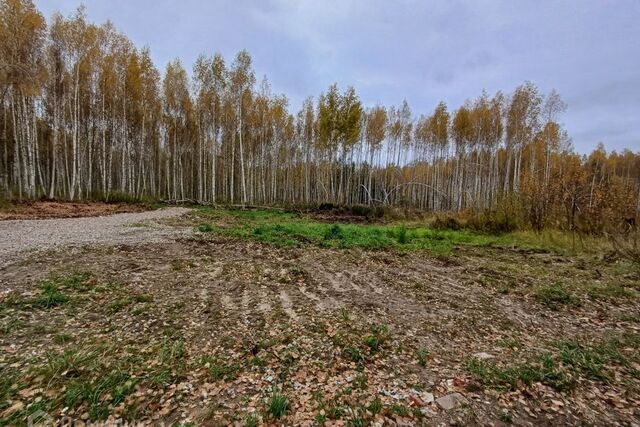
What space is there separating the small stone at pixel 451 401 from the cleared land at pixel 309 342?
2 cm

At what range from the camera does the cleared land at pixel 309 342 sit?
7.36 ft

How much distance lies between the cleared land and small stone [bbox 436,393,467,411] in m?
0.02

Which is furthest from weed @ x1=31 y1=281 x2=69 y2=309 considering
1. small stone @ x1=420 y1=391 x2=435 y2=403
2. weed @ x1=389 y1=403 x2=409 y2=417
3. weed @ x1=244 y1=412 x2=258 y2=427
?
small stone @ x1=420 y1=391 x2=435 y2=403

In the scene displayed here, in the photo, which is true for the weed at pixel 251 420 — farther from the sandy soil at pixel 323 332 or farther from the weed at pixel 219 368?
the weed at pixel 219 368

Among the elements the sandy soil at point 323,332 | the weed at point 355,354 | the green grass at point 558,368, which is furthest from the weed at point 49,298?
the green grass at point 558,368

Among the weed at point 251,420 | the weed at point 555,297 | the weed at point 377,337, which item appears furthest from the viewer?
the weed at point 555,297

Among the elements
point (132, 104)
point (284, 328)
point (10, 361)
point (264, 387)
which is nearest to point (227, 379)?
point (264, 387)

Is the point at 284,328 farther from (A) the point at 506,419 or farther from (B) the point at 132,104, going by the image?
(B) the point at 132,104

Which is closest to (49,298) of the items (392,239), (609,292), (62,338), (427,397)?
(62,338)

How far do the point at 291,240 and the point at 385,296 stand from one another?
15.7 ft

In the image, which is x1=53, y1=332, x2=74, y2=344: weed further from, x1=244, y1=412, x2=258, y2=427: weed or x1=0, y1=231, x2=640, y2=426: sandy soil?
x1=244, y1=412, x2=258, y2=427: weed

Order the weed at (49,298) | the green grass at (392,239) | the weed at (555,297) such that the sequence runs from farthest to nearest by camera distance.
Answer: the green grass at (392,239) < the weed at (555,297) < the weed at (49,298)

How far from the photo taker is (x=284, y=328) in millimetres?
3545

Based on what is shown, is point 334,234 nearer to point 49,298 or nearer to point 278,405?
point 49,298
